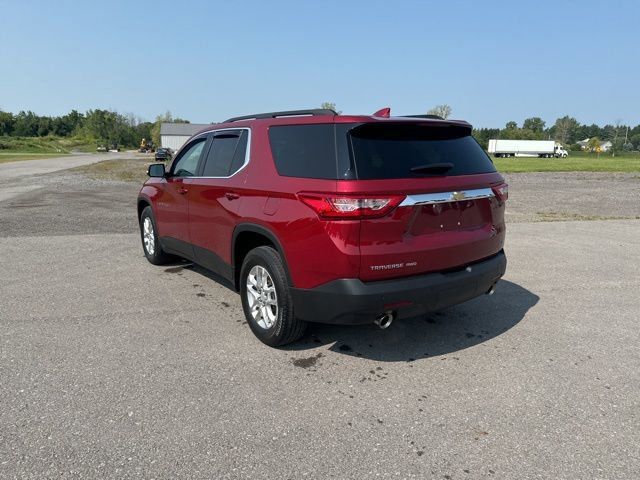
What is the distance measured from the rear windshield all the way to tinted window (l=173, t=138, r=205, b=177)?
157 cm

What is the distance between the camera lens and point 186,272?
20.3 ft

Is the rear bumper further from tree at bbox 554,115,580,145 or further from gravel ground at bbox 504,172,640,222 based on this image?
tree at bbox 554,115,580,145

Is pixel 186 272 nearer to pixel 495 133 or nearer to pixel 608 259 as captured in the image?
pixel 608 259

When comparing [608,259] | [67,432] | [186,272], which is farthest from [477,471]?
[608,259]

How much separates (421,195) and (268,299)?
1.50 meters

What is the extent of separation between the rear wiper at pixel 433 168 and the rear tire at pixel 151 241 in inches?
159

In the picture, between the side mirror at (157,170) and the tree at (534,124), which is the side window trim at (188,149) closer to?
the side mirror at (157,170)

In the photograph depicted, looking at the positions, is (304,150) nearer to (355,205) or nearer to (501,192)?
(355,205)

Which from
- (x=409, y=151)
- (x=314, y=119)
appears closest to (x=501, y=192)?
(x=409, y=151)

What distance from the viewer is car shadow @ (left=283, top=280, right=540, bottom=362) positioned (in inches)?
152

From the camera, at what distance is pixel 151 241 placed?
6508mm

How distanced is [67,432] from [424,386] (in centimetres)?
225

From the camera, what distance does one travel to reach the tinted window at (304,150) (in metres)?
3.27

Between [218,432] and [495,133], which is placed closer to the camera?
[218,432]
